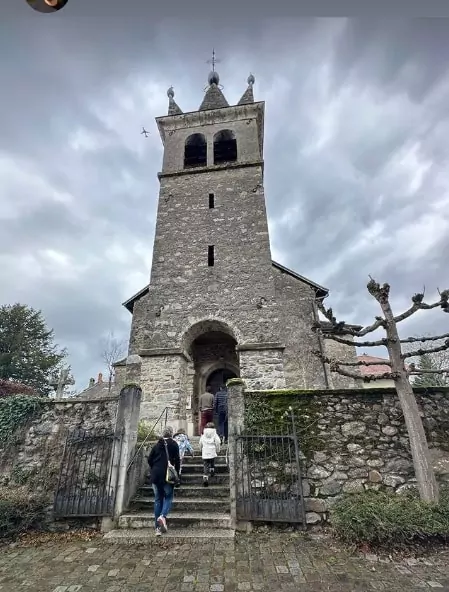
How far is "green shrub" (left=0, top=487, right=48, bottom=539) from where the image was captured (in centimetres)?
533

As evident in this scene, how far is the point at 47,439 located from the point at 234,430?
4.07 m

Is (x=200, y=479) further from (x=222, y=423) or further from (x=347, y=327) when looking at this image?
(x=347, y=327)

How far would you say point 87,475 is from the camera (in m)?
6.10

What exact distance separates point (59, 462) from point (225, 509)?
137 inches

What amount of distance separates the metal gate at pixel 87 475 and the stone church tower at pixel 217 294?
3.97 meters

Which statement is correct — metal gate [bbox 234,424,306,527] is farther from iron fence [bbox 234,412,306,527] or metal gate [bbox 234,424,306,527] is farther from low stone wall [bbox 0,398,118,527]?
low stone wall [bbox 0,398,118,527]

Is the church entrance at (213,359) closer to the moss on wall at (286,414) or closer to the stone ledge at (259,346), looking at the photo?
the stone ledge at (259,346)

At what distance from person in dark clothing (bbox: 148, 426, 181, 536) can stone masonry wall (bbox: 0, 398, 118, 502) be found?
5.31 feet

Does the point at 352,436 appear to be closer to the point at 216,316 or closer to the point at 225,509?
the point at 225,509

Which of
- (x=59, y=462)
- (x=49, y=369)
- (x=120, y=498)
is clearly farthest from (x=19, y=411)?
(x=49, y=369)

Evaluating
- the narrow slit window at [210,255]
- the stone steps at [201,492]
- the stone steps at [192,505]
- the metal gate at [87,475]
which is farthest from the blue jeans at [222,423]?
the narrow slit window at [210,255]

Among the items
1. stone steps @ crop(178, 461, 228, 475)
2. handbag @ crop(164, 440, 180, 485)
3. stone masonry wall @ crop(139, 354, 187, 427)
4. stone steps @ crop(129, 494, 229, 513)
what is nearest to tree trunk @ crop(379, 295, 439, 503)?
stone steps @ crop(129, 494, 229, 513)

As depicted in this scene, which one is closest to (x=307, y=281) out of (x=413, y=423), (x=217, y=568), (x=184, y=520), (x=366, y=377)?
(x=366, y=377)

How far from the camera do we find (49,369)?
23188 mm
